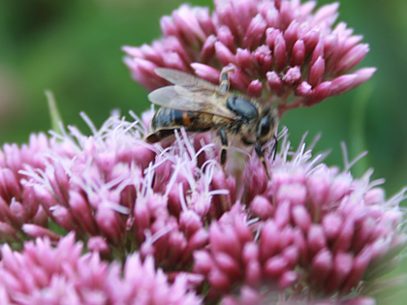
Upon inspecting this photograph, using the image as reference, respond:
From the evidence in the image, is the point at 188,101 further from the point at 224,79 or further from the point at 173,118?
the point at 224,79

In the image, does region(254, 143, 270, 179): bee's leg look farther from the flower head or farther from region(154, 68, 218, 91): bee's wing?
the flower head

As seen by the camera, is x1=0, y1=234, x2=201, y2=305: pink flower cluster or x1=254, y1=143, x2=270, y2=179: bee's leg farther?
x1=254, y1=143, x2=270, y2=179: bee's leg

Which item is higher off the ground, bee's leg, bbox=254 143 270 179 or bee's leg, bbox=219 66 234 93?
bee's leg, bbox=219 66 234 93

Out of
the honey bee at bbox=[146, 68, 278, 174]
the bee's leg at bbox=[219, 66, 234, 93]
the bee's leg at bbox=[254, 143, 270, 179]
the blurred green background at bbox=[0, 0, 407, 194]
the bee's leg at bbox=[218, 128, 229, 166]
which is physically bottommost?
the bee's leg at bbox=[254, 143, 270, 179]

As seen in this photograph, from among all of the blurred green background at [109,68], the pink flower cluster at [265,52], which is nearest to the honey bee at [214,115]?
the pink flower cluster at [265,52]

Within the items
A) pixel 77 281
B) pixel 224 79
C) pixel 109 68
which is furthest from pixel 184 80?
pixel 109 68

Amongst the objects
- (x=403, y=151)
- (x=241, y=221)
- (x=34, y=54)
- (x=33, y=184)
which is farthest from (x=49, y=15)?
(x=241, y=221)

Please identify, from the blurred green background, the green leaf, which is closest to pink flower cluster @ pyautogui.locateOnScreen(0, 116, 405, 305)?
the green leaf
